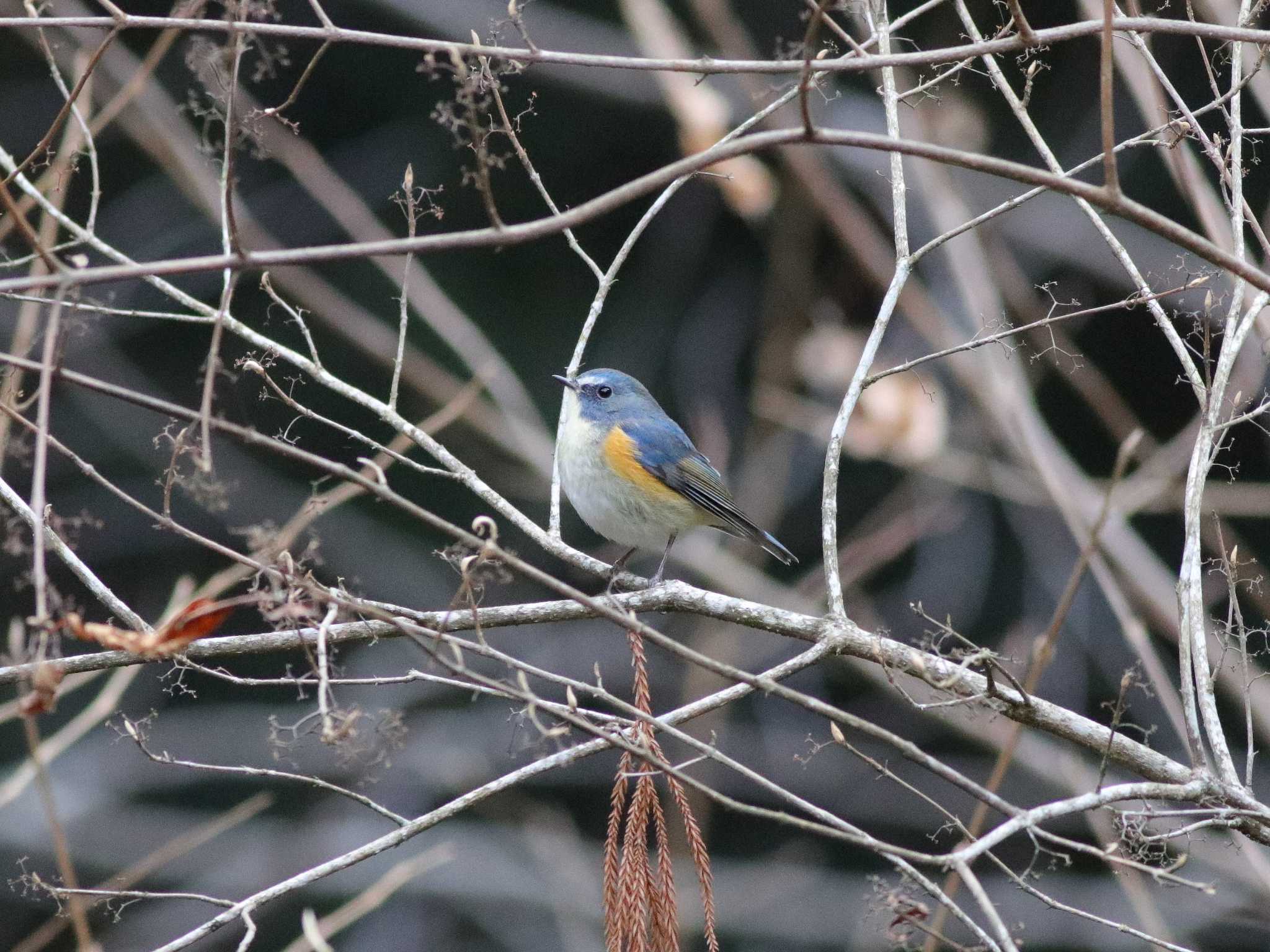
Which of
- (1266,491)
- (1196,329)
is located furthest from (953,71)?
(1266,491)

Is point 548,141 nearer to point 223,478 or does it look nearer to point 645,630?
point 223,478

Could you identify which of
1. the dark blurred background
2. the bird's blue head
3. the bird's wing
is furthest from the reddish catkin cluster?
the dark blurred background

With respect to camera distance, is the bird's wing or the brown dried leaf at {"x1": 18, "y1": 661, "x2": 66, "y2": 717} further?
the bird's wing

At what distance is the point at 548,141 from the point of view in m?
10.4

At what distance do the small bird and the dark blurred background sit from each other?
184 centimetres

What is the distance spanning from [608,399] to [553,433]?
4.06 metres

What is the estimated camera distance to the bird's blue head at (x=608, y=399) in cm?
584

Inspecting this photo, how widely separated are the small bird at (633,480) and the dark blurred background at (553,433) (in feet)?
6.04

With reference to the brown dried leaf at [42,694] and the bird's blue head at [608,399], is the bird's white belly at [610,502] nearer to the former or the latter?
the bird's blue head at [608,399]

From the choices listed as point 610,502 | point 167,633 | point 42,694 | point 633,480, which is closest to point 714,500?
point 633,480

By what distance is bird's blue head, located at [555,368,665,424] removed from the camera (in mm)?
5840

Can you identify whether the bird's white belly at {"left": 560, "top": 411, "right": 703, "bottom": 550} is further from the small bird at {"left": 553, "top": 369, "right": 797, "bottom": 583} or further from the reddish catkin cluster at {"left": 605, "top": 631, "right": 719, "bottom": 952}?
the reddish catkin cluster at {"left": 605, "top": 631, "right": 719, "bottom": 952}

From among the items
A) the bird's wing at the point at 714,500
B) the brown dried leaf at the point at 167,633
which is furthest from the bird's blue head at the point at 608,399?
the brown dried leaf at the point at 167,633

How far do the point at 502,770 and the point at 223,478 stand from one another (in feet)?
8.89
